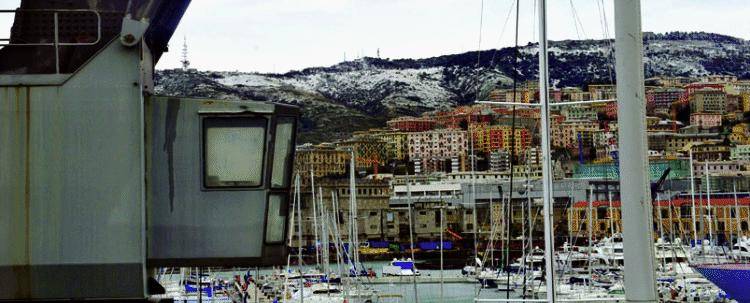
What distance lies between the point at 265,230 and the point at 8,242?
0.83m

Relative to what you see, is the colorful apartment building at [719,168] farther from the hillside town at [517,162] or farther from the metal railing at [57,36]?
the metal railing at [57,36]

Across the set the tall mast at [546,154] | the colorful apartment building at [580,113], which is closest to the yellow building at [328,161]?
the colorful apartment building at [580,113]

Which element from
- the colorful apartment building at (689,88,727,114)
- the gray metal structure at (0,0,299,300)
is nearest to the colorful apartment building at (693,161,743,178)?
the colorful apartment building at (689,88,727,114)

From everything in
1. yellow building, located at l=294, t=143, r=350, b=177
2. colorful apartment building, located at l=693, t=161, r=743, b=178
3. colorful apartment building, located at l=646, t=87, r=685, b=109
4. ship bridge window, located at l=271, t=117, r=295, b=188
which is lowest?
ship bridge window, located at l=271, t=117, r=295, b=188

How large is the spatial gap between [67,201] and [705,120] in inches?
6424

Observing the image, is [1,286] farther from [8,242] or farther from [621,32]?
[621,32]

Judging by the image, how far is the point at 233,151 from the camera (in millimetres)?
4312

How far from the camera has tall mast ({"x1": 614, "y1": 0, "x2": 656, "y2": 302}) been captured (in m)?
3.96

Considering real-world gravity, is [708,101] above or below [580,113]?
above

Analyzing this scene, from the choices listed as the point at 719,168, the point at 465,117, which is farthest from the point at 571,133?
the point at 719,168

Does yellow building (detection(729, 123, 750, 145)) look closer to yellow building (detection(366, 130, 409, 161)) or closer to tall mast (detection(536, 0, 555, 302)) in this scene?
yellow building (detection(366, 130, 409, 161))

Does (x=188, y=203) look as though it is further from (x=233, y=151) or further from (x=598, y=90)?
(x=598, y=90)

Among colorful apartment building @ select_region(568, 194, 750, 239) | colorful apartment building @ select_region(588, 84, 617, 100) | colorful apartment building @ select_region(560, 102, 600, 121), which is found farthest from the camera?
colorful apartment building @ select_region(560, 102, 600, 121)

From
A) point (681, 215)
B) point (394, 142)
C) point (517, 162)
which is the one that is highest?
point (394, 142)
